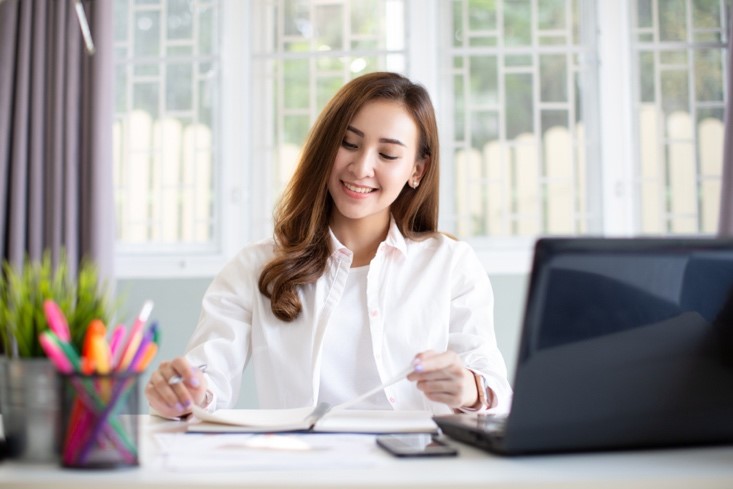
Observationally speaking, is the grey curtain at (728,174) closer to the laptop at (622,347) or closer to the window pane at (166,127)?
the window pane at (166,127)

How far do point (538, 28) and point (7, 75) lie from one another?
2087mm

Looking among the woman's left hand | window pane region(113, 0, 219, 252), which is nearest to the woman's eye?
the woman's left hand

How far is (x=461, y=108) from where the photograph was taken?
11.1ft

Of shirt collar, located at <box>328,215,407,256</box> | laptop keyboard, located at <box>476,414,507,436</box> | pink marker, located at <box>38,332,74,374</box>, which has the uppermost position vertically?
shirt collar, located at <box>328,215,407,256</box>

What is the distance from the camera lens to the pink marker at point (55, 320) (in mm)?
781

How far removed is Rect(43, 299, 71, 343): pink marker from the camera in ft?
2.56

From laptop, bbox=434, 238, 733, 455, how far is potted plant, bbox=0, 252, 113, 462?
432 mm

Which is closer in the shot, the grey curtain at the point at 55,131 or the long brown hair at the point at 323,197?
the long brown hair at the point at 323,197

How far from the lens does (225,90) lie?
337 cm

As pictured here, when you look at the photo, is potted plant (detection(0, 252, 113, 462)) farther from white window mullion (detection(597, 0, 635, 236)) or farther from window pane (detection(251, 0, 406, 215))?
white window mullion (detection(597, 0, 635, 236))

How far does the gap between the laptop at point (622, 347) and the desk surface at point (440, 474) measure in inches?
1.3

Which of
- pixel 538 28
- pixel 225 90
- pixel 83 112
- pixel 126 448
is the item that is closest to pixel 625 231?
pixel 538 28

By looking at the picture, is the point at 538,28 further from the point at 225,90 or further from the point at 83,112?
the point at 83,112

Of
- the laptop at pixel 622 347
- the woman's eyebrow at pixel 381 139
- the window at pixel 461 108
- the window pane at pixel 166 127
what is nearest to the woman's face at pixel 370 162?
the woman's eyebrow at pixel 381 139
